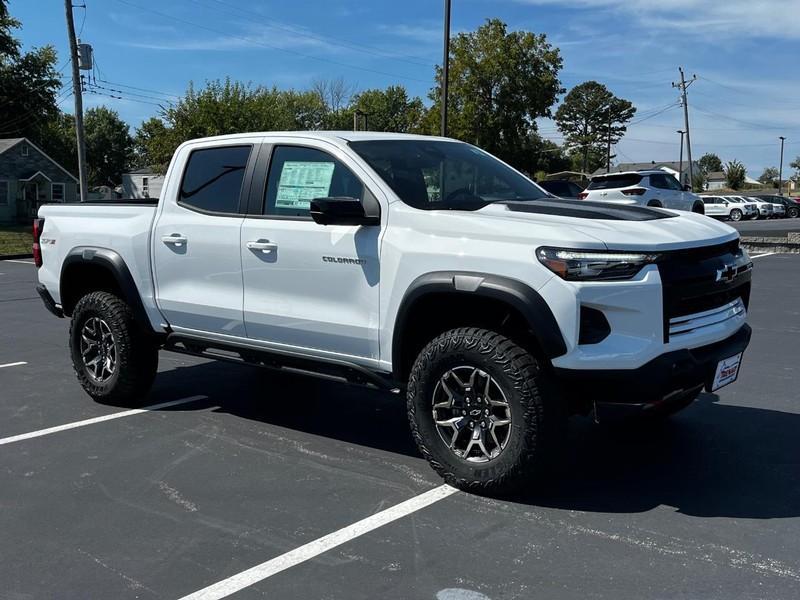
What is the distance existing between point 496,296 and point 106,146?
Answer: 8750cm

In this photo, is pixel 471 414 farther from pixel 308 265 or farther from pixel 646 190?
pixel 646 190

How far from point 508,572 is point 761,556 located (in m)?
1.10

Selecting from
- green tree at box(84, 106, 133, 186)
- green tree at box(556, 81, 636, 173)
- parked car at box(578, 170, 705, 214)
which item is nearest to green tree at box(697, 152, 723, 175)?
green tree at box(556, 81, 636, 173)

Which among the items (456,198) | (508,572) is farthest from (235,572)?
(456,198)

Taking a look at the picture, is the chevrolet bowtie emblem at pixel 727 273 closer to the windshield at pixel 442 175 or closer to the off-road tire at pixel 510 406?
the off-road tire at pixel 510 406

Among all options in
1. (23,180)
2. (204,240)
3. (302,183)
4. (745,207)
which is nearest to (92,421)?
(204,240)

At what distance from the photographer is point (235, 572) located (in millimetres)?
3475

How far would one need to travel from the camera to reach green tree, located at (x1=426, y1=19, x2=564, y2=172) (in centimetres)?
5197

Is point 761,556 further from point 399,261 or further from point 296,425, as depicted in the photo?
point 296,425

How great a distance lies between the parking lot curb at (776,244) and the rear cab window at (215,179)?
52.9ft

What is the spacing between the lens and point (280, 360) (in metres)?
5.17

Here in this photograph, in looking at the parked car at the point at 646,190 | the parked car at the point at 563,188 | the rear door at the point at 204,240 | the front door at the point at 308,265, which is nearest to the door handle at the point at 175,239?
the rear door at the point at 204,240

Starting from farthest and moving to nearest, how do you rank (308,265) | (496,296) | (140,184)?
1. (140,184)
2. (308,265)
3. (496,296)

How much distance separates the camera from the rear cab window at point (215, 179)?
5469 millimetres
